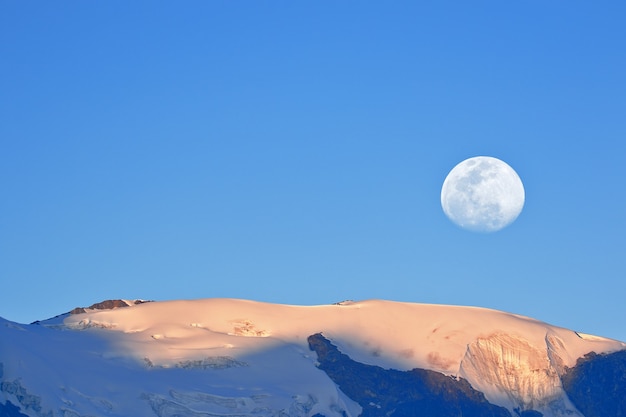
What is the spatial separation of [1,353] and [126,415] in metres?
19.0

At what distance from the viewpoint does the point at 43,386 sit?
7815 inches

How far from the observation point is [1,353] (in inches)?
7810

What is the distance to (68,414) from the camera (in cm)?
19538

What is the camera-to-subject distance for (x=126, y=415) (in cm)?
19925

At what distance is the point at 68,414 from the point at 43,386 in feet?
19.9

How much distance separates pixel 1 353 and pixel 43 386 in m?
7.27

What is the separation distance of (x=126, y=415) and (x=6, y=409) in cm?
1666

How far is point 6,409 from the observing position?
19200 centimetres

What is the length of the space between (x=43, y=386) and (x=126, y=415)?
12.0 meters

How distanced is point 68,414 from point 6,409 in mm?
8399

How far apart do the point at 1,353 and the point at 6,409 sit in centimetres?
950

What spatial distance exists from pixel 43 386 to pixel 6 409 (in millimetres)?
7795
